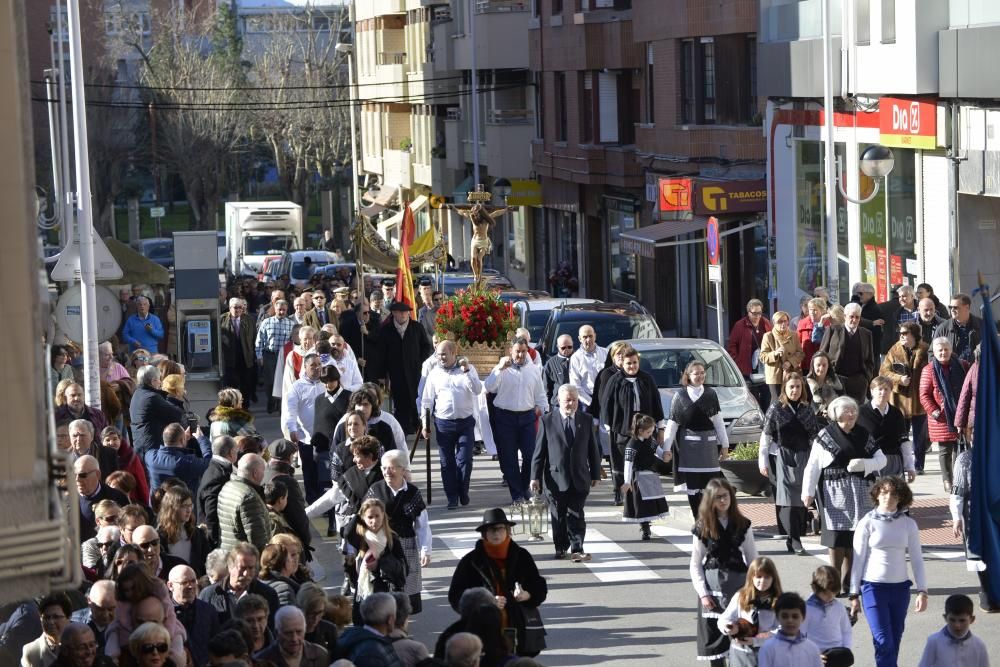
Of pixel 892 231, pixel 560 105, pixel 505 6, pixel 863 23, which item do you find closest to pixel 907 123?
pixel 892 231

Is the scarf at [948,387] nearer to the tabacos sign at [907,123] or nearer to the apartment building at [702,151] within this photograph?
the tabacos sign at [907,123]

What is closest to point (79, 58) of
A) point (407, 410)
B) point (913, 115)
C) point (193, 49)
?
point (407, 410)

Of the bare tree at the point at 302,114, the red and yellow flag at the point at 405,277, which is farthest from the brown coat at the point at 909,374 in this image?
the bare tree at the point at 302,114

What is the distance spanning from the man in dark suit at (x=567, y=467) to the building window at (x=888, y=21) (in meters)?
14.0

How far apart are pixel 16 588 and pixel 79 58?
1538cm

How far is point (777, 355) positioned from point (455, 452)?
413 cm

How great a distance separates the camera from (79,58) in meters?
20.3

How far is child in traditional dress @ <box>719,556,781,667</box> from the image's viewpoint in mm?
10453

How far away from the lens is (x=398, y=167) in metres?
72.3

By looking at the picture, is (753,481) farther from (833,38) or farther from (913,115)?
(833,38)

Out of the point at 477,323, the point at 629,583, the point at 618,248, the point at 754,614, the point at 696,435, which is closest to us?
the point at 754,614

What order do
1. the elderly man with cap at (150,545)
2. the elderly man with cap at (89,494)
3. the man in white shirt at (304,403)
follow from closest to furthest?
the elderly man with cap at (150,545), the elderly man with cap at (89,494), the man in white shirt at (304,403)

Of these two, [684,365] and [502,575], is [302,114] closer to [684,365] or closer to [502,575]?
[684,365]

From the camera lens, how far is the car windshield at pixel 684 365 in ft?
69.1
